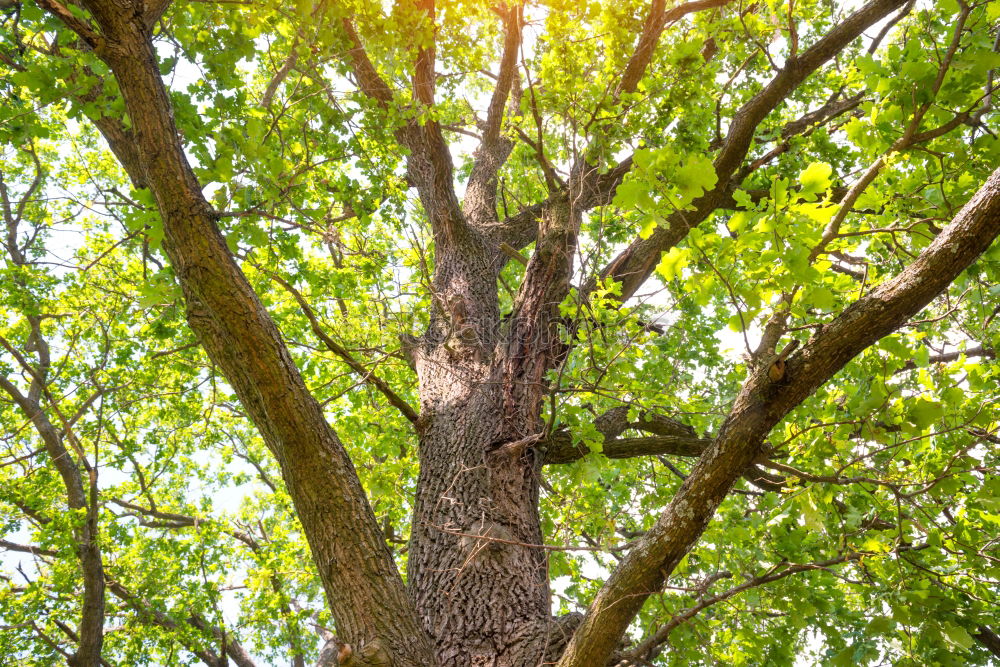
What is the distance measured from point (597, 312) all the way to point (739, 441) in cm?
116

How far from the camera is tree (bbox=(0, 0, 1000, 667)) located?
7.02ft

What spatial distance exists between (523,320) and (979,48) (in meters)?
2.44

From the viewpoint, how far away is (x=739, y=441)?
6.79 feet

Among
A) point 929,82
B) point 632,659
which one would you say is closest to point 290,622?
point 632,659

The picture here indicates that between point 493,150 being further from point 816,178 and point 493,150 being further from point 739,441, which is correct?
point 739,441

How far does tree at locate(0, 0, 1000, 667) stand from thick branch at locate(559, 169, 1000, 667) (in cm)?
1

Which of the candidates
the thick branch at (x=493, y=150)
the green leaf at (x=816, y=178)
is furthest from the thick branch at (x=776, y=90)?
the thick branch at (x=493, y=150)

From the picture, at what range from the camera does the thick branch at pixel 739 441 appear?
1971mm

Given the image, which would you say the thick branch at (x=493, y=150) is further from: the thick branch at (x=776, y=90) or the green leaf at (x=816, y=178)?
the green leaf at (x=816, y=178)

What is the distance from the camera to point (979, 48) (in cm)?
238

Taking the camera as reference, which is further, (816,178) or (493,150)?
(493,150)

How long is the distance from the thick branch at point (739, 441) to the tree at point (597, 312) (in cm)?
1

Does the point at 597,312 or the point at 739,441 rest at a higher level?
the point at 597,312

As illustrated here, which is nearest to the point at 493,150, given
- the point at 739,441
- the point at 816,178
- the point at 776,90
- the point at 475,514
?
the point at 776,90
